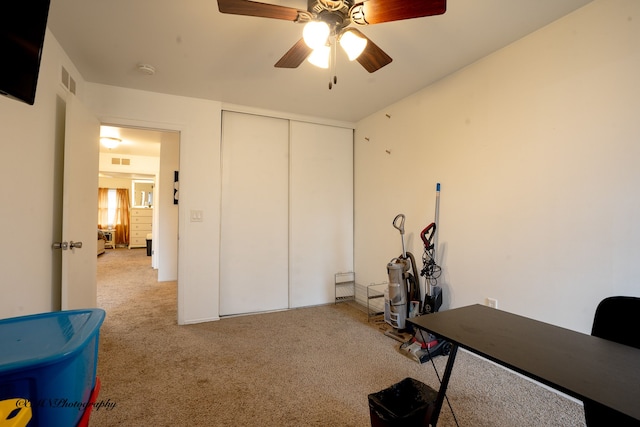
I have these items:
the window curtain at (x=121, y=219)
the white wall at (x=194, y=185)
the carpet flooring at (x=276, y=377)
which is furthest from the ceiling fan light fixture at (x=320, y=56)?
the window curtain at (x=121, y=219)

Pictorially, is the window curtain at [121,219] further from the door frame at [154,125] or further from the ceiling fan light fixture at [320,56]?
the ceiling fan light fixture at [320,56]

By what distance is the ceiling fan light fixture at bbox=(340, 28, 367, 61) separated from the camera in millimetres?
1610

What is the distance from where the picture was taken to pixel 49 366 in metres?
0.72

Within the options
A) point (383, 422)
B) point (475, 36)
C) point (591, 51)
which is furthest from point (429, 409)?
point (475, 36)

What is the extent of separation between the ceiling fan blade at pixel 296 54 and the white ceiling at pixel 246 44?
242 millimetres

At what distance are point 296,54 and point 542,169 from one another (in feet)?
6.12

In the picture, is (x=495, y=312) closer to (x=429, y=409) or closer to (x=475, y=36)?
(x=429, y=409)

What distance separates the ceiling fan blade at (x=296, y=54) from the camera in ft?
5.87

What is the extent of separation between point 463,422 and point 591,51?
2.36 meters

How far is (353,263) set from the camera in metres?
4.05

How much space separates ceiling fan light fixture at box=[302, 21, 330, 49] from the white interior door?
187 cm

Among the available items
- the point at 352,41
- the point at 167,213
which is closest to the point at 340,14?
the point at 352,41

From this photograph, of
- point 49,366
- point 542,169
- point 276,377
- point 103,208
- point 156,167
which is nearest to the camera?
point 49,366

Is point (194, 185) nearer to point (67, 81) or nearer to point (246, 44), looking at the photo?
point (67, 81)
